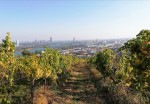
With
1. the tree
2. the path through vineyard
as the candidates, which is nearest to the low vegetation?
the tree

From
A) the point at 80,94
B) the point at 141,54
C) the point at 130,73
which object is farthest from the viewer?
the point at 80,94

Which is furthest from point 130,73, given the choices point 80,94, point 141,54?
point 80,94

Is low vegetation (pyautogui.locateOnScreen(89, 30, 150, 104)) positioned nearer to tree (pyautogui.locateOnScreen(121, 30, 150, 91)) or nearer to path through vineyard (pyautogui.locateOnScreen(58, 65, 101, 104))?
tree (pyautogui.locateOnScreen(121, 30, 150, 91))

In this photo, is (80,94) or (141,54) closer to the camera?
(141,54)

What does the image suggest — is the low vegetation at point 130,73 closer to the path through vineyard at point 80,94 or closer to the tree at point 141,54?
the tree at point 141,54

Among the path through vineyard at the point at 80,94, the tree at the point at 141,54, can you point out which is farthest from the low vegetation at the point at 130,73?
the path through vineyard at the point at 80,94

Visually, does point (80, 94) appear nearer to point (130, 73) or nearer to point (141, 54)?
point (130, 73)

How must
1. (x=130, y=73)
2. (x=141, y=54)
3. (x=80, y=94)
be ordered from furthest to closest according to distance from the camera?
(x=80, y=94)
(x=130, y=73)
(x=141, y=54)

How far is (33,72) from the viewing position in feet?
60.5

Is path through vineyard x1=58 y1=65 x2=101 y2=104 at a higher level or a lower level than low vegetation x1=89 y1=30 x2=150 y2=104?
lower

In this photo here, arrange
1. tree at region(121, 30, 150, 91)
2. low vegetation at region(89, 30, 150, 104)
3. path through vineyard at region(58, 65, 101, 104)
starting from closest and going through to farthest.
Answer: tree at region(121, 30, 150, 91), low vegetation at region(89, 30, 150, 104), path through vineyard at region(58, 65, 101, 104)

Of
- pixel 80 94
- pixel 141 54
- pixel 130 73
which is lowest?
pixel 80 94

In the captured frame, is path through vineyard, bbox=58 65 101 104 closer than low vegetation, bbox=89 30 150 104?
No

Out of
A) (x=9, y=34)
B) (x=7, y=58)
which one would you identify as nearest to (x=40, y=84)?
(x=9, y=34)
